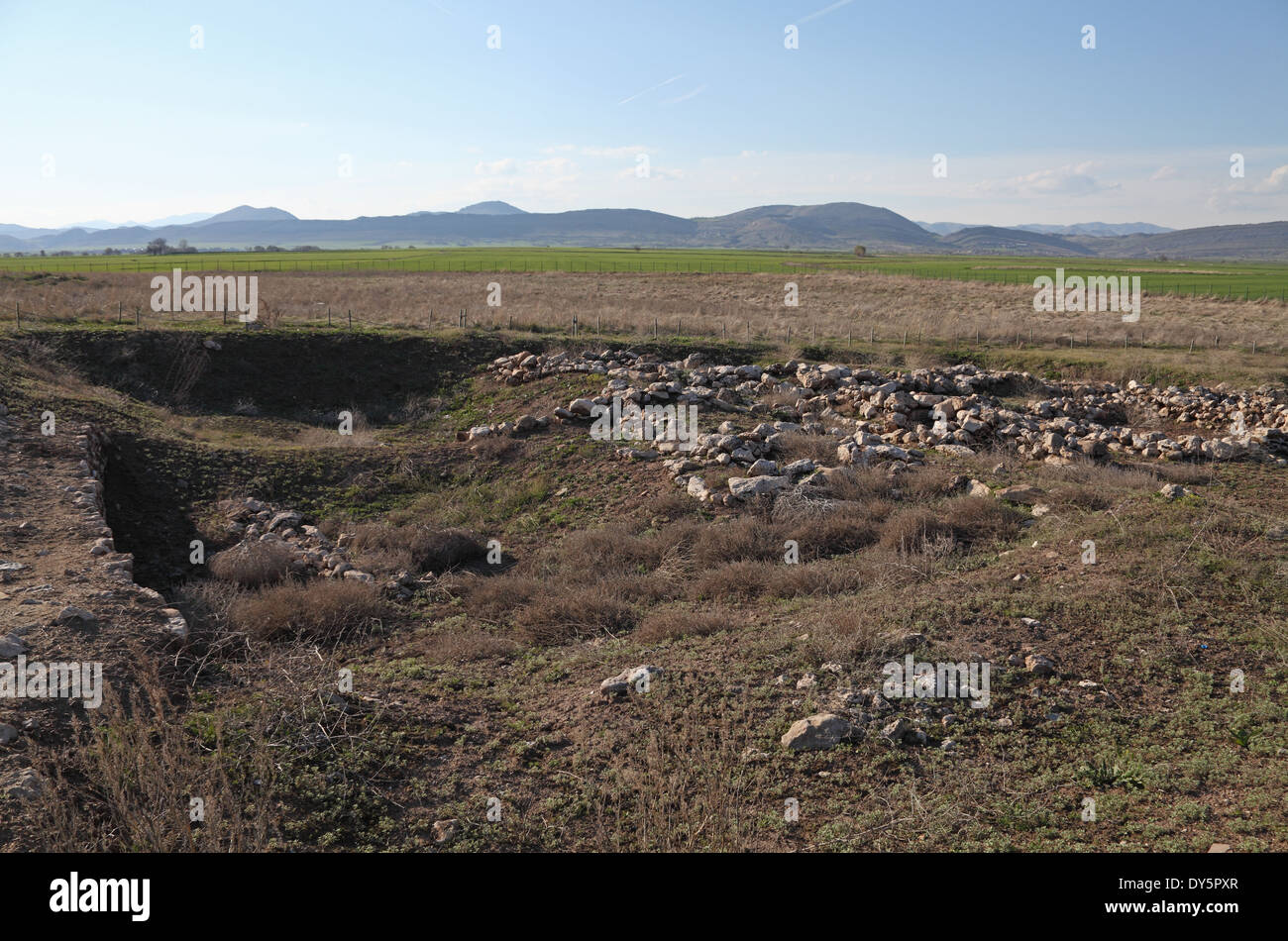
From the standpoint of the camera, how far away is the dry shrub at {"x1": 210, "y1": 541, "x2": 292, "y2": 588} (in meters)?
10.4

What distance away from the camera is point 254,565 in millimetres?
10539

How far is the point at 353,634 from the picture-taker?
9055mm

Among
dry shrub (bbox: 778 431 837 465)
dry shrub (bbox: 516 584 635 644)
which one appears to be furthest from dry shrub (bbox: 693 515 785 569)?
dry shrub (bbox: 778 431 837 465)

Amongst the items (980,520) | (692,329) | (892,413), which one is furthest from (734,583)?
(692,329)

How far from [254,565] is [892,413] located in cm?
1336

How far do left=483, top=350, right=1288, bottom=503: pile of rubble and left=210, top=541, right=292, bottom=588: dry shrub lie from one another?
252 inches

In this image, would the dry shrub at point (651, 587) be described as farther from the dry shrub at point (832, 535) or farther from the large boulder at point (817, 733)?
the large boulder at point (817, 733)

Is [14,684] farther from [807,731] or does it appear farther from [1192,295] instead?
[1192,295]

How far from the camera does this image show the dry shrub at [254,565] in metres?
10.4

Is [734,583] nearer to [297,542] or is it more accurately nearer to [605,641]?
[605,641]
